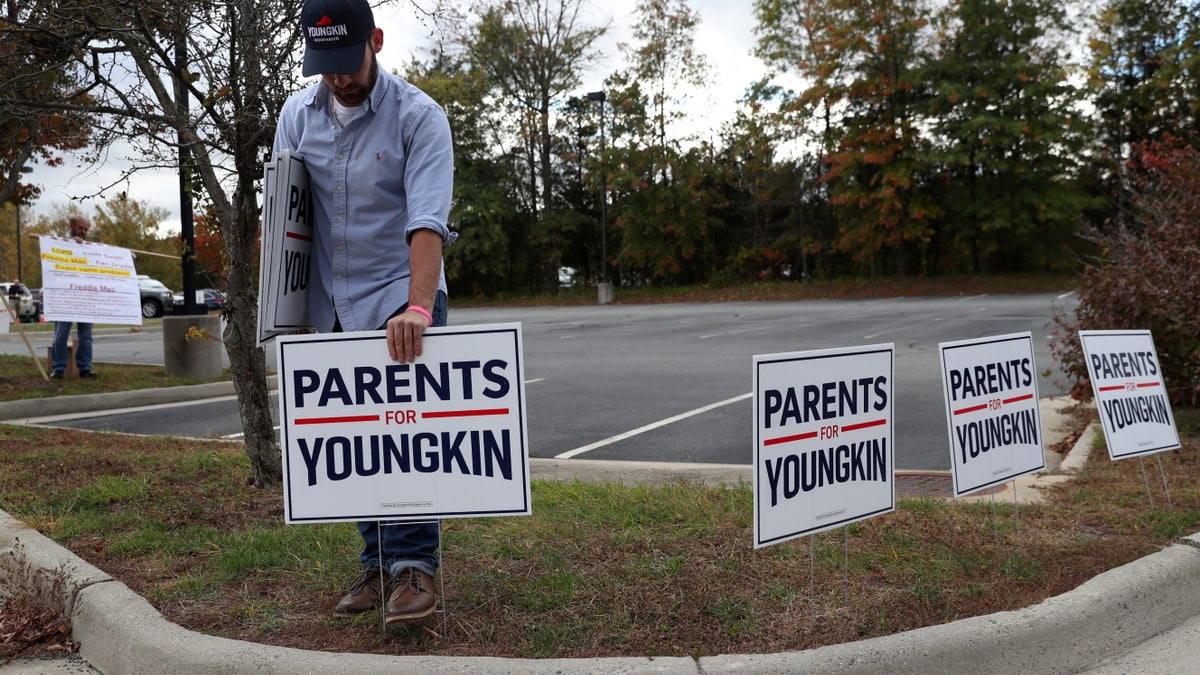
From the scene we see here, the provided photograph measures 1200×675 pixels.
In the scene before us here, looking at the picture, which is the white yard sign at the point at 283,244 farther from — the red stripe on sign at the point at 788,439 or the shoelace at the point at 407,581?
the red stripe on sign at the point at 788,439

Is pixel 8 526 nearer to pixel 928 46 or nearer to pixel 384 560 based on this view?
pixel 384 560

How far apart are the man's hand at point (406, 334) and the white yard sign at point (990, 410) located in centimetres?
219

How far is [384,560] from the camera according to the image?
3.37m

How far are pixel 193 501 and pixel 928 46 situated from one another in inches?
1522

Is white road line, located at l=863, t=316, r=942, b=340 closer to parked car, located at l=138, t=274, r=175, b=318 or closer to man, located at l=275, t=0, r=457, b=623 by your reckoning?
man, located at l=275, t=0, r=457, b=623

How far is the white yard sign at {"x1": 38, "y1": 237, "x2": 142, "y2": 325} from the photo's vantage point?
11.0m

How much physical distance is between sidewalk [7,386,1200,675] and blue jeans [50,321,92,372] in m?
7.87

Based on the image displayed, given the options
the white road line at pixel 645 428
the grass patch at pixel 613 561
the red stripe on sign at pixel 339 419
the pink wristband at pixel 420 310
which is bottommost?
the white road line at pixel 645 428

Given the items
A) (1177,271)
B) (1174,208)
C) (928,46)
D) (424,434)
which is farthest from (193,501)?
(928,46)

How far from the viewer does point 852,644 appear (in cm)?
299

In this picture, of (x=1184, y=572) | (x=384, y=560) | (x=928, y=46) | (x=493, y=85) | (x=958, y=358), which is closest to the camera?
(x=384, y=560)

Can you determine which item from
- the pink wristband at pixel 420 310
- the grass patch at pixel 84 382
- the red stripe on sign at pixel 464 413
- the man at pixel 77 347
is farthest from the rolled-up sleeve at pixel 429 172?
the man at pixel 77 347

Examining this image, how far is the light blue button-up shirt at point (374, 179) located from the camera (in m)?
3.34

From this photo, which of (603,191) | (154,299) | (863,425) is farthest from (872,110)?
(863,425)
